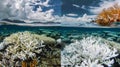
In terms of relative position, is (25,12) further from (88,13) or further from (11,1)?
(88,13)

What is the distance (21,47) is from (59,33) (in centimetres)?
48

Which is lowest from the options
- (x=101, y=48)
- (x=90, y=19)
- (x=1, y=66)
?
(x=1, y=66)

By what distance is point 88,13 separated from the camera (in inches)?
142

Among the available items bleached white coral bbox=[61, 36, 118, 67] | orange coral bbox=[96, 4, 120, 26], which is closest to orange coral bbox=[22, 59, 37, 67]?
bleached white coral bbox=[61, 36, 118, 67]

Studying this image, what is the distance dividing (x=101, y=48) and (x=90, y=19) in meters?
0.35

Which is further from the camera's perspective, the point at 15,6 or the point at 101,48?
the point at 15,6

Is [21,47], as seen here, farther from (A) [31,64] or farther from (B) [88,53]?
(B) [88,53]

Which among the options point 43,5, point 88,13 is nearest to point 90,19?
point 88,13

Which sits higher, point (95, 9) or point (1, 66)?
point (95, 9)

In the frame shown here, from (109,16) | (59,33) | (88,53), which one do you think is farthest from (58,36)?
(109,16)

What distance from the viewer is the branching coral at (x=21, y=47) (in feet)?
12.2

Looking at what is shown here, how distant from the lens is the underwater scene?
3562 millimetres

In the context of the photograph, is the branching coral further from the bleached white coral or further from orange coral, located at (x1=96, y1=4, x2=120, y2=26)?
orange coral, located at (x1=96, y1=4, x2=120, y2=26)

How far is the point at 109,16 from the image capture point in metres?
3.60
